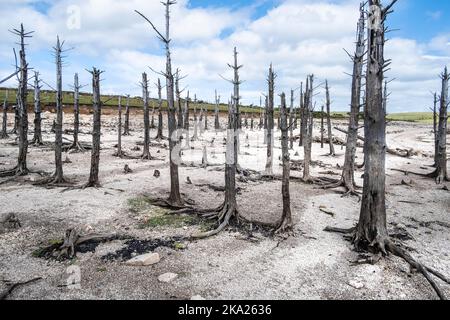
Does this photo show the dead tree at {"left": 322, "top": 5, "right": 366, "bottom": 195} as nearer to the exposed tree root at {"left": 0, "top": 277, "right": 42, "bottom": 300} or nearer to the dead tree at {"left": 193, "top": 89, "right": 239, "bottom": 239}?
the dead tree at {"left": 193, "top": 89, "right": 239, "bottom": 239}

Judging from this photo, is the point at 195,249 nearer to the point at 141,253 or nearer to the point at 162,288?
the point at 141,253

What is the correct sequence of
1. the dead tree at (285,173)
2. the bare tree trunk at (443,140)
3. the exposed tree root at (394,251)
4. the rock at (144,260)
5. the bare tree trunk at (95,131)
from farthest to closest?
the bare tree trunk at (443,140) < the bare tree trunk at (95,131) < the dead tree at (285,173) < the rock at (144,260) < the exposed tree root at (394,251)

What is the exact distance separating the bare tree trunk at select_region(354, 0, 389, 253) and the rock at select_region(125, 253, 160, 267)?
529 cm

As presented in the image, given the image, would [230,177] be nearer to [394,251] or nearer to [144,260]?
[144,260]

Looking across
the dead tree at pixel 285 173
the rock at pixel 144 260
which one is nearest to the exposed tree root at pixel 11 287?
the rock at pixel 144 260

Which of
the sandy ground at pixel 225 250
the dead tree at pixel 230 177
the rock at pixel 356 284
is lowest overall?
the rock at pixel 356 284

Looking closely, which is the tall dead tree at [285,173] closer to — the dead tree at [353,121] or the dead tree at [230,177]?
the dead tree at [230,177]

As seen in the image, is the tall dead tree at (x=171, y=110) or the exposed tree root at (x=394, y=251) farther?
the tall dead tree at (x=171, y=110)

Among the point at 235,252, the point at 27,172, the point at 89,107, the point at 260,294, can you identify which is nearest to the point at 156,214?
the point at 235,252

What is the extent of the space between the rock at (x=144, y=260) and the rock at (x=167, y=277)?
736 mm

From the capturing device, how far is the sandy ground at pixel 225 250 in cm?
665

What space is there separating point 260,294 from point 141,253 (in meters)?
3.35

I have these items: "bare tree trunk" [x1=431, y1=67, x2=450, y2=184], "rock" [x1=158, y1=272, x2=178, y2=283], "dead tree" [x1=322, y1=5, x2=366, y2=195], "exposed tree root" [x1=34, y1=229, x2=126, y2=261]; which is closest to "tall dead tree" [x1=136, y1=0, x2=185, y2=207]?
"exposed tree root" [x1=34, y1=229, x2=126, y2=261]
